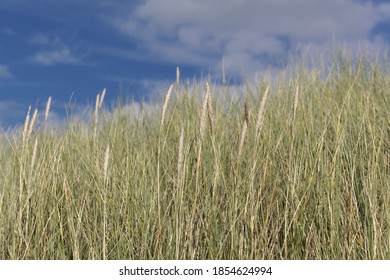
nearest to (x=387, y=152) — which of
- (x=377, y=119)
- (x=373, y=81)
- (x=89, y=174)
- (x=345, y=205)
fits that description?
(x=377, y=119)

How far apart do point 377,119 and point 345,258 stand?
1747 millimetres

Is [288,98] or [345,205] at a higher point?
[288,98]

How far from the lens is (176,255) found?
94.9 inches

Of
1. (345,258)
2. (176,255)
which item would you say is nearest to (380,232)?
(345,258)

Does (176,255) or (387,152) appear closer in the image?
(176,255)

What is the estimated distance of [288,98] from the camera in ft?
14.4

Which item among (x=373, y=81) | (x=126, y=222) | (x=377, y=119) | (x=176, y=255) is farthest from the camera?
(x=373, y=81)

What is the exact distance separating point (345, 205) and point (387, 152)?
813mm

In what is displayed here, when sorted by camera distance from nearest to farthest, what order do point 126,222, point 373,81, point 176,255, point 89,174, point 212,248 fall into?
point 176,255
point 212,248
point 126,222
point 89,174
point 373,81

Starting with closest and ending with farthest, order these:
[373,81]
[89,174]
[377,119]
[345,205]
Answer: [345,205], [89,174], [377,119], [373,81]

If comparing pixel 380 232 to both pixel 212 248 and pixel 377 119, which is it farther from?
pixel 377 119

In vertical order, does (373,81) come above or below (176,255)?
above
